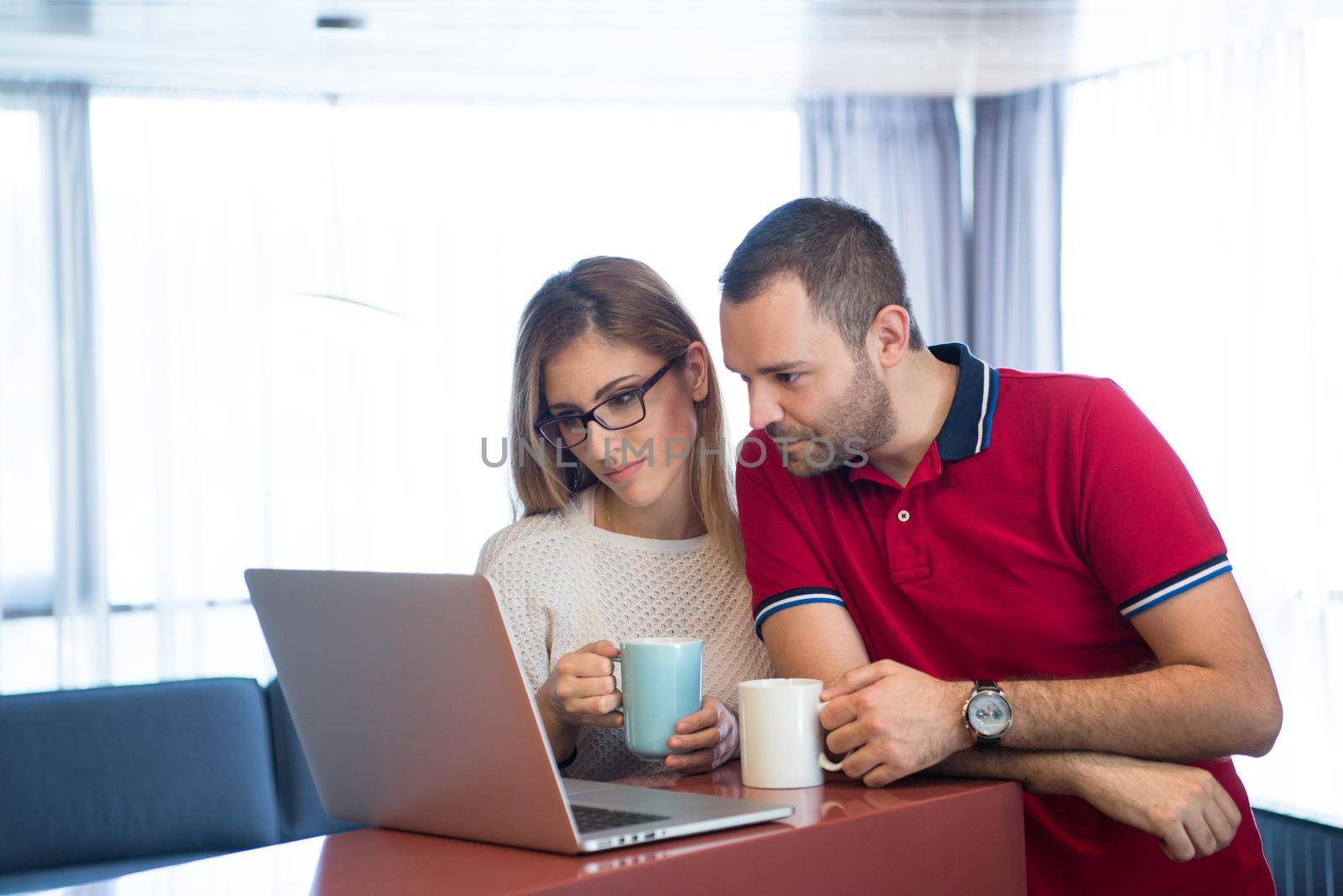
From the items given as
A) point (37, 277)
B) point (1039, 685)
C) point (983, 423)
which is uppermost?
point (37, 277)

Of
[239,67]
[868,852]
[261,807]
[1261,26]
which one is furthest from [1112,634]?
[239,67]

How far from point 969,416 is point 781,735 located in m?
0.53

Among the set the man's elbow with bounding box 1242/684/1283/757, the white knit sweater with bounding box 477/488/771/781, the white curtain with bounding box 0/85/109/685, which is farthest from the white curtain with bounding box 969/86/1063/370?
the man's elbow with bounding box 1242/684/1283/757

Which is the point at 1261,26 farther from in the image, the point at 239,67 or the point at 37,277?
the point at 37,277

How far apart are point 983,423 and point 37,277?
3892mm

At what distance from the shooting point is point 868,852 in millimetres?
1159

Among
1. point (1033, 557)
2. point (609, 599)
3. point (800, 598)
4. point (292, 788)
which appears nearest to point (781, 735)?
point (800, 598)

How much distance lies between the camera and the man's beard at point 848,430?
1.60m

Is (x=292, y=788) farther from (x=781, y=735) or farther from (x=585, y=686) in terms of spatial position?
(x=781, y=735)

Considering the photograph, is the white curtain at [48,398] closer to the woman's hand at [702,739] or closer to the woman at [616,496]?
the woman at [616,496]

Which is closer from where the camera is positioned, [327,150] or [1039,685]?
[1039,685]

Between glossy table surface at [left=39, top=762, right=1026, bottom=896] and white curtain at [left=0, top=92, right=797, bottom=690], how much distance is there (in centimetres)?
329

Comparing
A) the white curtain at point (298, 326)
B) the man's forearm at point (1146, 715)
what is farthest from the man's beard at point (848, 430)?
the white curtain at point (298, 326)

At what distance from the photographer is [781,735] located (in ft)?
4.25
